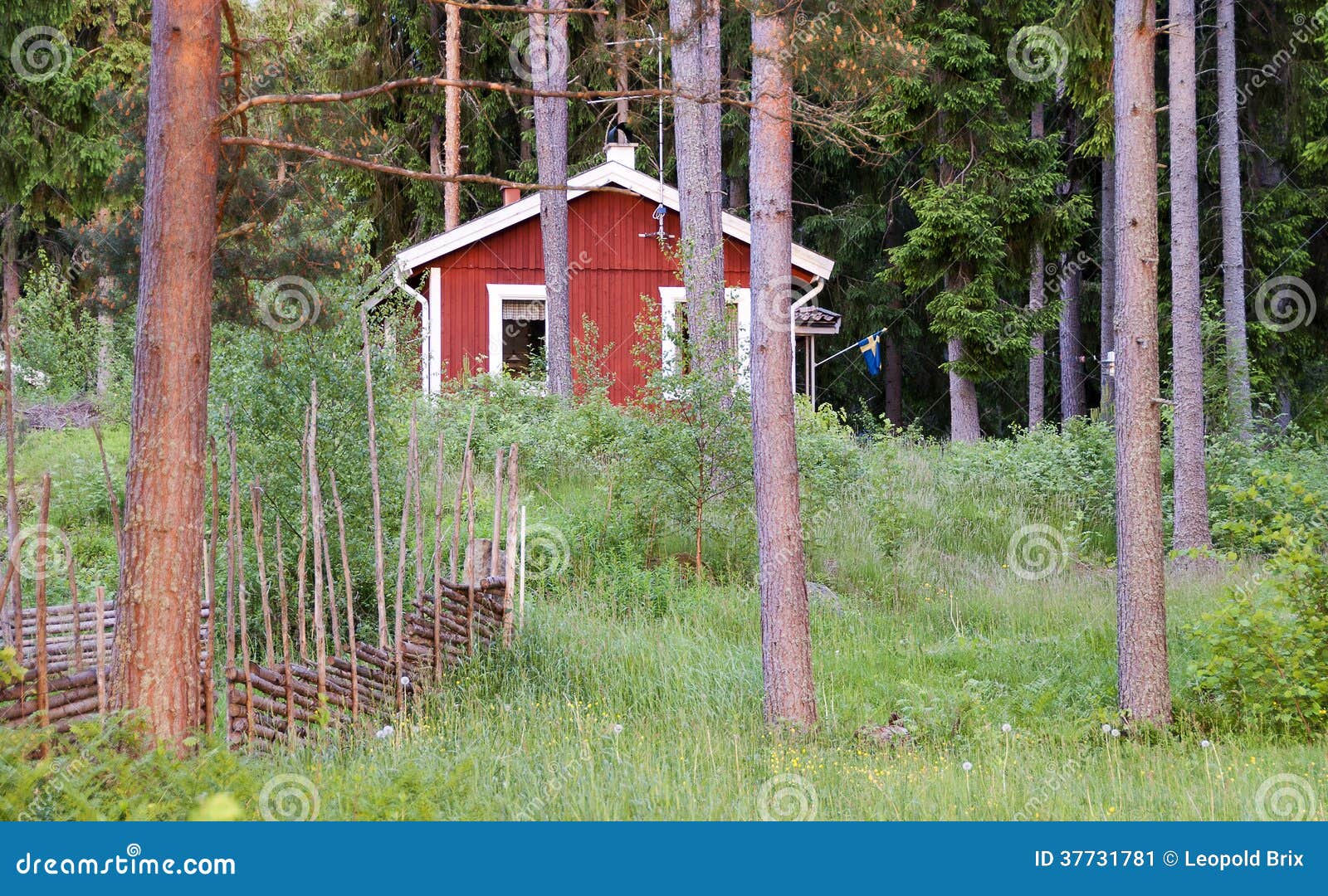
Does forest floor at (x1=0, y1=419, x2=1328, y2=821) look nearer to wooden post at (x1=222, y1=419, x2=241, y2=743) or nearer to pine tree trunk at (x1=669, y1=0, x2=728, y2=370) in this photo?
wooden post at (x1=222, y1=419, x2=241, y2=743)

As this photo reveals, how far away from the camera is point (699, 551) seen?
1182cm

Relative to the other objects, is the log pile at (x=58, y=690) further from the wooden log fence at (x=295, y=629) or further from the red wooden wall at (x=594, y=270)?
the red wooden wall at (x=594, y=270)

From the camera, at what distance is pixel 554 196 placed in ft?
64.3

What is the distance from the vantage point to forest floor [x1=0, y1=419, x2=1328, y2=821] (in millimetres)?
5852

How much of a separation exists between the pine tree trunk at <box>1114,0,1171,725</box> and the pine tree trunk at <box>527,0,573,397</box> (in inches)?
429

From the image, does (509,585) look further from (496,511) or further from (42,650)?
(42,650)

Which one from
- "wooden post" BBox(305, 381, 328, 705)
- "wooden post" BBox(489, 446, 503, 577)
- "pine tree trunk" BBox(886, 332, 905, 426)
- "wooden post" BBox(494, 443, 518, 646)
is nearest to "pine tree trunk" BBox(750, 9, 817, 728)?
"wooden post" BBox(489, 446, 503, 577)

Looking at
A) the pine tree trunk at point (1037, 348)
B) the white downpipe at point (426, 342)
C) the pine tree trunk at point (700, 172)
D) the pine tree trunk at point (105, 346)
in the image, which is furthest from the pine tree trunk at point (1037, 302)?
the pine tree trunk at point (105, 346)

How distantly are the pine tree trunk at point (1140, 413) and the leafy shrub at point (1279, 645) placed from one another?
0.35m

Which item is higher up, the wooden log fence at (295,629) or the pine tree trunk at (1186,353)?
the pine tree trunk at (1186,353)

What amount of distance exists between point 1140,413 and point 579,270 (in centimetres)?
1484

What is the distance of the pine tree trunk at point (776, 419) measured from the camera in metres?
7.70

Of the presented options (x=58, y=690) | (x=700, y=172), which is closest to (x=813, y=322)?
(x=700, y=172)

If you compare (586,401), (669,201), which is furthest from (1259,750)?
(669,201)
